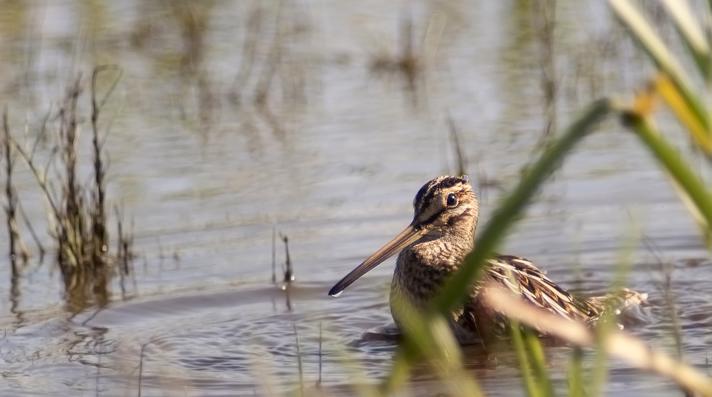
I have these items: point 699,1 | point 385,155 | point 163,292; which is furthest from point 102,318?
point 699,1

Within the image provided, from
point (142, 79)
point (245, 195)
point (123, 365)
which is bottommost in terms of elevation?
point (123, 365)

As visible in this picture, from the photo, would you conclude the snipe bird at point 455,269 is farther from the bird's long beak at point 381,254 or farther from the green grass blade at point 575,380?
the green grass blade at point 575,380

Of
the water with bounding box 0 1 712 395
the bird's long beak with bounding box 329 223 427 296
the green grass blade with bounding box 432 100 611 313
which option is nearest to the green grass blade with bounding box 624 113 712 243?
the green grass blade with bounding box 432 100 611 313

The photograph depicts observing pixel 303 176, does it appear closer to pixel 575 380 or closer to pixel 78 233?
pixel 78 233

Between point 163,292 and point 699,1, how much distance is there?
5.97m

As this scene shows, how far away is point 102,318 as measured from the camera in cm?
663

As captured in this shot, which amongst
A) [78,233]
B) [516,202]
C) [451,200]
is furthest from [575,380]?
[78,233]

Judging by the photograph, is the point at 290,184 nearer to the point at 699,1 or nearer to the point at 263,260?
the point at 263,260

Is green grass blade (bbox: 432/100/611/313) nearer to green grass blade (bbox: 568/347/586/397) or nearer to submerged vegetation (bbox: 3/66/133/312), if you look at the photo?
green grass blade (bbox: 568/347/586/397)

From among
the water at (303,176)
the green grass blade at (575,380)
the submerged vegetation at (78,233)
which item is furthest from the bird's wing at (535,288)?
the green grass blade at (575,380)

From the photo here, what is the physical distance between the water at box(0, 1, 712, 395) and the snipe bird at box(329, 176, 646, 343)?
10.3 inches

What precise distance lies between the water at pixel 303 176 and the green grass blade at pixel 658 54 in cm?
83

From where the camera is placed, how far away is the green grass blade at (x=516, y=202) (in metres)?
1.88

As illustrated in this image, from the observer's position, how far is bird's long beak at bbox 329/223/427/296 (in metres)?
6.16
